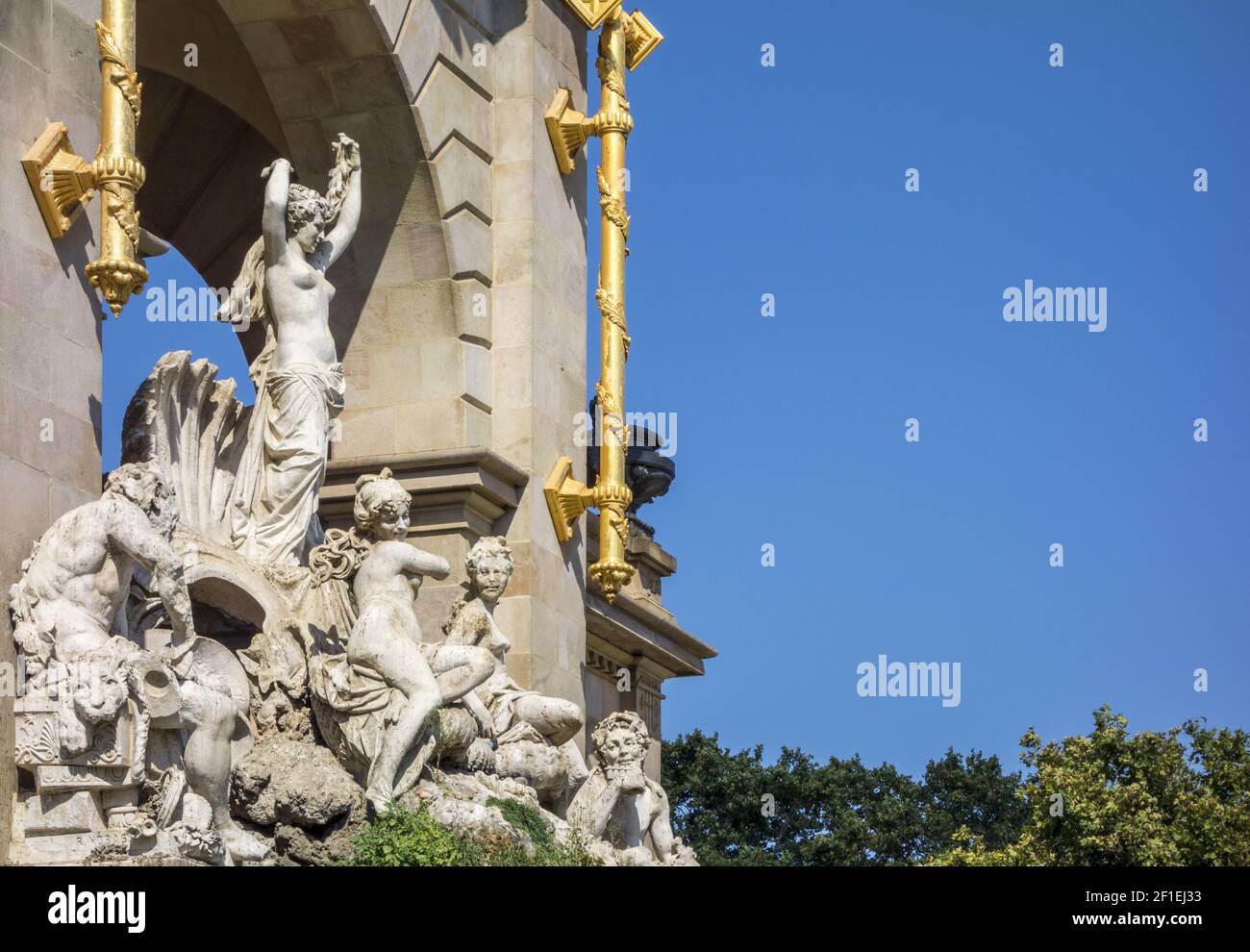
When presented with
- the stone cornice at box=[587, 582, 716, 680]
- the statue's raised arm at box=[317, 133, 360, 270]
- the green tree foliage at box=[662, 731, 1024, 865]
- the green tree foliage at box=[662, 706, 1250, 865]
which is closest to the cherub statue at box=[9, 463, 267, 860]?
the statue's raised arm at box=[317, 133, 360, 270]

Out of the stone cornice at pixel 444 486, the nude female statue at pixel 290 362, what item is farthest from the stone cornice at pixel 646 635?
the nude female statue at pixel 290 362

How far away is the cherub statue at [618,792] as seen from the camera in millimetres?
23609

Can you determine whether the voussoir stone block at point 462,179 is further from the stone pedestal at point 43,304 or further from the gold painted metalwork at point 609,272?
the stone pedestal at point 43,304

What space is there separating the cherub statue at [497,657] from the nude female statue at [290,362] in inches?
57.3

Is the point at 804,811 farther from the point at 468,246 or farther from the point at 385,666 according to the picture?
the point at 385,666

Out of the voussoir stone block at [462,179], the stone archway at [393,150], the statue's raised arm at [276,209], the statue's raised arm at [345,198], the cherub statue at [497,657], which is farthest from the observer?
the voussoir stone block at [462,179]

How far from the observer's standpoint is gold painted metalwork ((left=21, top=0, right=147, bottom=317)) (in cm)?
1966

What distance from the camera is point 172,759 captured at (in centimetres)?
1853

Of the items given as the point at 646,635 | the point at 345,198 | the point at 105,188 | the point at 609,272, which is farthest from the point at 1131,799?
the point at 105,188

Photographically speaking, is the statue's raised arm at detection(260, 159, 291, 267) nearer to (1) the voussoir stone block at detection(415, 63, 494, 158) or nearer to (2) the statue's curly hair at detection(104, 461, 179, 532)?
(1) the voussoir stone block at detection(415, 63, 494, 158)

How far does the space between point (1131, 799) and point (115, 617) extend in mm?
27160

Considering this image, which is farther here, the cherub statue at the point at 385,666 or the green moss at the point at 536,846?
the cherub statue at the point at 385,666

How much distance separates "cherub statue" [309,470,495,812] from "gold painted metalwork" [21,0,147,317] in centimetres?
305
